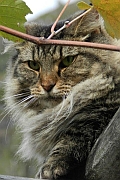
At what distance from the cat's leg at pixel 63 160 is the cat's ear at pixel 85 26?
68cm

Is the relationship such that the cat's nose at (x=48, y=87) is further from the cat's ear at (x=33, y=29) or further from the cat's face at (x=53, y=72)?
the cat's ear at (x=33, y=29)

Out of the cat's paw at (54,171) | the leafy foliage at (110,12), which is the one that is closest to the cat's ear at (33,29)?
the cat's paw at (54,171)

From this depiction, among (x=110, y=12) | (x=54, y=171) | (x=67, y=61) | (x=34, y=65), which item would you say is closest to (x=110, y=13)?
(x=110, y=12)

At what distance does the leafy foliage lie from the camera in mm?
847

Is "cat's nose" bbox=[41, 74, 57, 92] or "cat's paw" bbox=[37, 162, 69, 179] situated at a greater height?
"cat's nose" bbox=[41, 74, 57, 92]

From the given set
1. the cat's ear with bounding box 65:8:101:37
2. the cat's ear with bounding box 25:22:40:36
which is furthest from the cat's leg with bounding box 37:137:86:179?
the cat's ear with bounding box 25:22:40:36

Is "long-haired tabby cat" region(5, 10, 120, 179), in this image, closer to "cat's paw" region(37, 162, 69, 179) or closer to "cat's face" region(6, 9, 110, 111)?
"cat's face" region(6, 9, 110, 111)

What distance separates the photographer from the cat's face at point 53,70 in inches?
80.4

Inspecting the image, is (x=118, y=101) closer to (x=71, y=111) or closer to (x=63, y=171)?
(x=71, y=111)

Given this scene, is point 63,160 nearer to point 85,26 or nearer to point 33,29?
point 85,26

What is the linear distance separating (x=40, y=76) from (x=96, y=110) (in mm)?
400

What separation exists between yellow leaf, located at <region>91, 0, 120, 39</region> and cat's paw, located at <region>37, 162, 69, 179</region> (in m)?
0.81

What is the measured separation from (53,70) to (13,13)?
4.26 ft

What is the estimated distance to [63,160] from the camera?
162 cm
